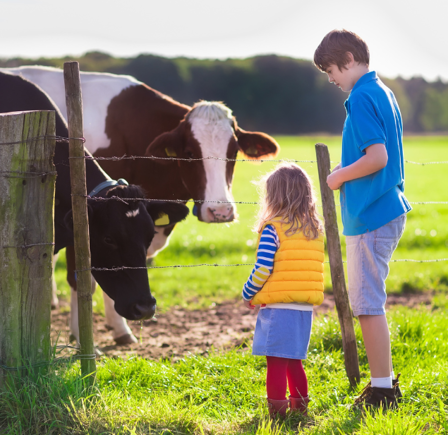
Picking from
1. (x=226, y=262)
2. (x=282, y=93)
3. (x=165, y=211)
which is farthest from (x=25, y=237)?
(x=282, y=93)

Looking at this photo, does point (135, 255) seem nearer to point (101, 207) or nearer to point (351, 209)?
point (101, 207)

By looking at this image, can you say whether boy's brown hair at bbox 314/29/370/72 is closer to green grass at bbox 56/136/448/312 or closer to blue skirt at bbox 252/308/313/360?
blue skirt at bbox 252/308/313/360

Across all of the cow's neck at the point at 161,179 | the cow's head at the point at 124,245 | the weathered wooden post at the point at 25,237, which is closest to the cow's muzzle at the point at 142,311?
the cow's head at the point at 124,245

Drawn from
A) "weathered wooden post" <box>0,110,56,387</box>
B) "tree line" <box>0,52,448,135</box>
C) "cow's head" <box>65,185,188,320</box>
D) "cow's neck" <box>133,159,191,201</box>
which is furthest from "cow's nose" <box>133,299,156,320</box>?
"tree line" <box>0,52,448,135</box>

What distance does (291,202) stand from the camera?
115 inches

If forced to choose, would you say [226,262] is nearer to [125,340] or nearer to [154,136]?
[154,136]

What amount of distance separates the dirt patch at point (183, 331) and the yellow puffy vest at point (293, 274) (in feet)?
5.21

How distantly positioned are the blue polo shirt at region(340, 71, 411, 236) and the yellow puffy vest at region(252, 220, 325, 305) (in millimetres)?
301

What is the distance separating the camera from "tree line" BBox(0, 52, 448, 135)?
109625 millimetres

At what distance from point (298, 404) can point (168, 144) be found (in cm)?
270

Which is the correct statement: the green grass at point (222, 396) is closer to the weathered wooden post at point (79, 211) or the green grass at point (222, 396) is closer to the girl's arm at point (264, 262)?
the weathered wooden post at point (79, 211)

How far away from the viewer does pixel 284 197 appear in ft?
9.68

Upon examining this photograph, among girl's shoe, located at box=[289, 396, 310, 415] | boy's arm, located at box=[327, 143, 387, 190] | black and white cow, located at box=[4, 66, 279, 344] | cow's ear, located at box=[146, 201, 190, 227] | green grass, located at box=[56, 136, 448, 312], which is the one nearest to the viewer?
boy's arm, located at box=[327, 143, 387, 190]

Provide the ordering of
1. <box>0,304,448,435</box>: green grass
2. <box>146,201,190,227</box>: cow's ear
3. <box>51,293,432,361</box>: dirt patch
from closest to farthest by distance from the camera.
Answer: <box>0,304,448,435</box>: green grass, <box>146,201,190,227</box>: cow's ear, <box>51,293,432,361</box>: dirt patch
